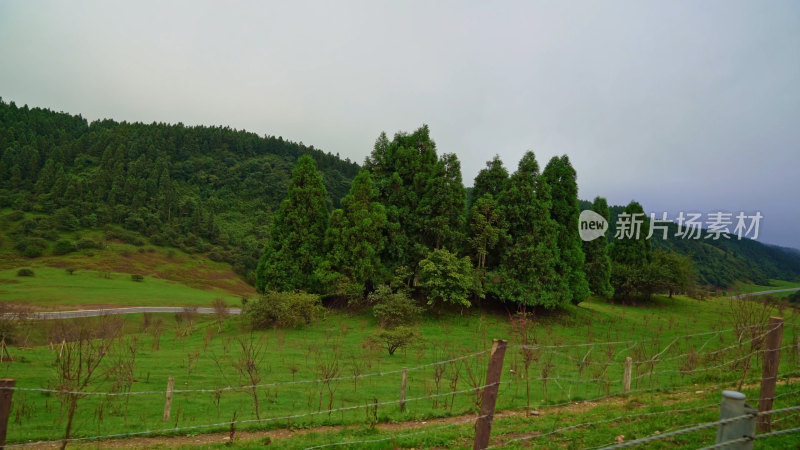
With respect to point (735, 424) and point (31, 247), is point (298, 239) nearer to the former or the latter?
point (735, 424)

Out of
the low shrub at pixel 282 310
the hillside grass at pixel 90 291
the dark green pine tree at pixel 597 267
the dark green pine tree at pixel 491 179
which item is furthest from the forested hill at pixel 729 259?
the hillside grass at pixel 90 291

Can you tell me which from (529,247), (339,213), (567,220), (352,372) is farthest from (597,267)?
(352,372)

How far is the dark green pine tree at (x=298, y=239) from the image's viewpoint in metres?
27.6

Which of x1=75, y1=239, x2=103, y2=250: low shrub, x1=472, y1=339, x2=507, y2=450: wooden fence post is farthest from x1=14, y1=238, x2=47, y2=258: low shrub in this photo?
x1=472, y1=339, x2=507, y2=450: wooden fence post

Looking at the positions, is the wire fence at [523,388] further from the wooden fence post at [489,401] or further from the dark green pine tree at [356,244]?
the dark green pine tree at [356,244]

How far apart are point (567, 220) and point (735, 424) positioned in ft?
96.6

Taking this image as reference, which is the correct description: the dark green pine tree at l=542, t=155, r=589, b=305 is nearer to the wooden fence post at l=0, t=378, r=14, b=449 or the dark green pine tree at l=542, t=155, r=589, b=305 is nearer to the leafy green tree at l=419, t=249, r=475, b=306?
the leafy green tree at l=419, t=249, r=475, b=306

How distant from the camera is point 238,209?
99.8 m

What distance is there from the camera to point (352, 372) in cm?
1434

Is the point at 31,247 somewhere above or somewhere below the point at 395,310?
below

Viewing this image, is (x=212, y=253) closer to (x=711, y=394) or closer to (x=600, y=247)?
(x=600, y=247)

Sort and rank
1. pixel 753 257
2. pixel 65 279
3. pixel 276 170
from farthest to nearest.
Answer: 1. pixel 753 257
2. pixel 276 170
3. pixel 65 279

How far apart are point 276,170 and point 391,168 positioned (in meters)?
87.5

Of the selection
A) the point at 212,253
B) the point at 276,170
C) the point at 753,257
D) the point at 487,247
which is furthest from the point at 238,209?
the point at 753,257
